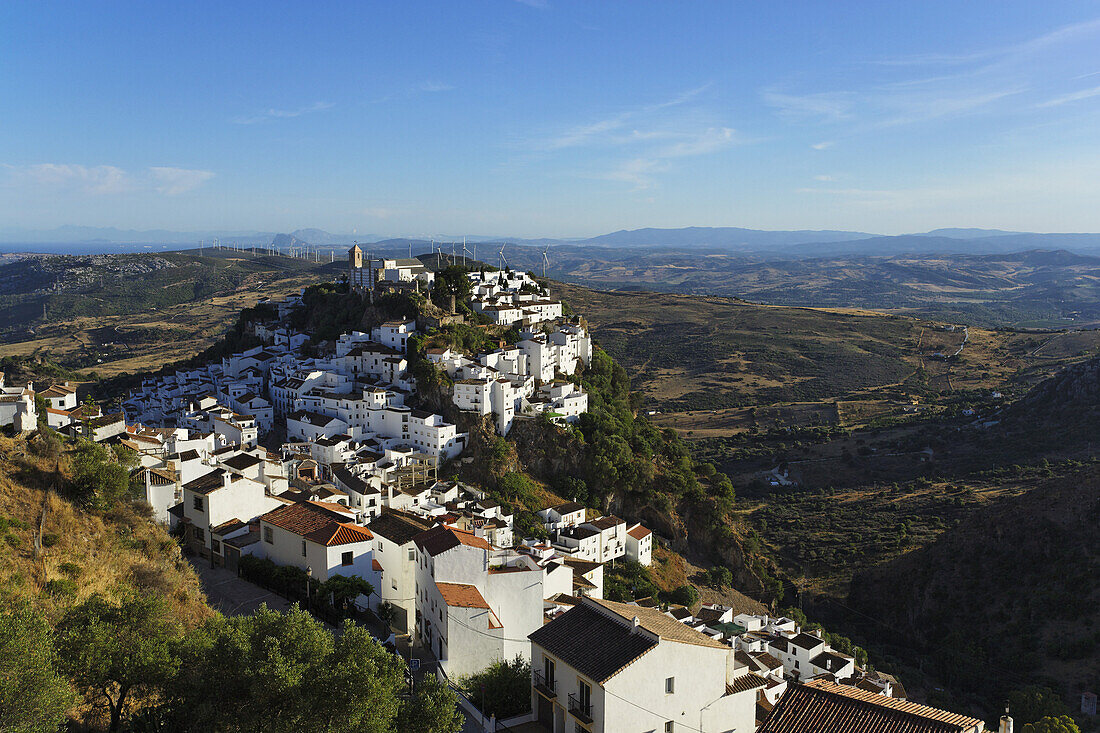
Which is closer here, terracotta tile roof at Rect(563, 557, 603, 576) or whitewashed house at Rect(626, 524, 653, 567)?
terracotta tile roof at Rect(563, 557, 603, 576)

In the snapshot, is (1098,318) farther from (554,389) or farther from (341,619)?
(341,619)

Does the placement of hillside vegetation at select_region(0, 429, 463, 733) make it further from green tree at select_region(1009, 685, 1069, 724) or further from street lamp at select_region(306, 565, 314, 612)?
green tree at select_region(1009, 685, 1069, 724)

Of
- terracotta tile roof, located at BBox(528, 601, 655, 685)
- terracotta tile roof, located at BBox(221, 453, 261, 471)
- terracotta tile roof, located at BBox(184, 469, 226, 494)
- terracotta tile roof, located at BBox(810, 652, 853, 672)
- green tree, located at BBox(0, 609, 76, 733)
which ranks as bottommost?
terracotta tile roof, located at BBox(810, 652, 853, 672)

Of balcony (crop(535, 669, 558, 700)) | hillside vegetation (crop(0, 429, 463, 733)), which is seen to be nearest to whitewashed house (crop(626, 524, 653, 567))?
balcony (crop(535, 669, 558, 700))

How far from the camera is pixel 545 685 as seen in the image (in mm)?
14227

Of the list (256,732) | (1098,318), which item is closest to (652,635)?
(256,732)

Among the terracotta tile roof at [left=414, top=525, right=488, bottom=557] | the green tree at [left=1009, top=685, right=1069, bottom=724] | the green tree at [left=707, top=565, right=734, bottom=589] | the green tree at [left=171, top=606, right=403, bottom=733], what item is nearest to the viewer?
the green tree at [left=171, top=606, right=403, bottom=733]

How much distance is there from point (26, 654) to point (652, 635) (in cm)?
925

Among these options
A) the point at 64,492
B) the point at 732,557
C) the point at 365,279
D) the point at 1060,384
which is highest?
the point at 365,279

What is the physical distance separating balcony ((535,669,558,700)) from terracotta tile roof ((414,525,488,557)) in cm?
488

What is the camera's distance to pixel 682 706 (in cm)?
1370

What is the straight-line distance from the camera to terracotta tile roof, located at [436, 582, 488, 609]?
17219mm

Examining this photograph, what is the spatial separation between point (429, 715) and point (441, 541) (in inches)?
294

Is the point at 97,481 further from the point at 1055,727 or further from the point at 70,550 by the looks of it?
the point at 1055,727
